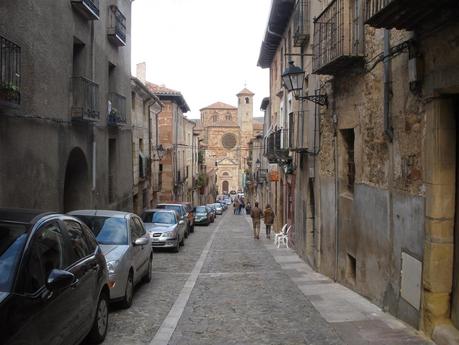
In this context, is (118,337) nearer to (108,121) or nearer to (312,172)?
(312,172)

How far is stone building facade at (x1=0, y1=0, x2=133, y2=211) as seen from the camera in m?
9.77

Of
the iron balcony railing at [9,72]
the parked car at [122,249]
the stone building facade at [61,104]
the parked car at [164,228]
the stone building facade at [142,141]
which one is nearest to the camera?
the parked car at [122,249]

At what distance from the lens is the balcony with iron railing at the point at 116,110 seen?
17703mm

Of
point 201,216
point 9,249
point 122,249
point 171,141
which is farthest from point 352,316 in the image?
point 171,141

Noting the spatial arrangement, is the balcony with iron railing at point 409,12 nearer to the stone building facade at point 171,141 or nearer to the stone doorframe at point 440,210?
the stone doorframe at point 440,210

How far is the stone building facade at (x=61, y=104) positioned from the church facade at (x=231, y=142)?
8736 centimetres

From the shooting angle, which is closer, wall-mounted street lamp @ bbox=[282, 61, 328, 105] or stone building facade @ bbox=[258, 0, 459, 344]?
stone building facade @ bbox=[258, 0, 459, 344]

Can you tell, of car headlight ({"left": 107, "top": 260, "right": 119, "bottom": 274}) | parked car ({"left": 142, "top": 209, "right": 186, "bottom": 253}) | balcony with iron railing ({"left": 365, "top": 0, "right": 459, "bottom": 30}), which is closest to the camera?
balcony with iron railing ({"left": 365, "top": 0, "right": 459, "bottom": 30})

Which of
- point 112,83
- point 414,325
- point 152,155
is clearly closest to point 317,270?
point 414,325

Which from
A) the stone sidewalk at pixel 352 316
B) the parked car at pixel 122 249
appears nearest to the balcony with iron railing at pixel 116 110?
the parked car at pixel 122 249

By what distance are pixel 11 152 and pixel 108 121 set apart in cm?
782

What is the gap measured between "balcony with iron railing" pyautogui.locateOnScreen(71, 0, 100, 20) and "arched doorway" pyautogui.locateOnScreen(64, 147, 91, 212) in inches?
154

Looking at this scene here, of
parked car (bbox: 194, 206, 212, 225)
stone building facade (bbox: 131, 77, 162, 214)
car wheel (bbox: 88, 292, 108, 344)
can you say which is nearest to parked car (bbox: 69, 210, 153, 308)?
car wheel (bbox: 88, 292, 108, 344)

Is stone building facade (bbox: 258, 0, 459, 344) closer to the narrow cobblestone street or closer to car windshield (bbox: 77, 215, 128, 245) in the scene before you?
the narrow cobblestone street
